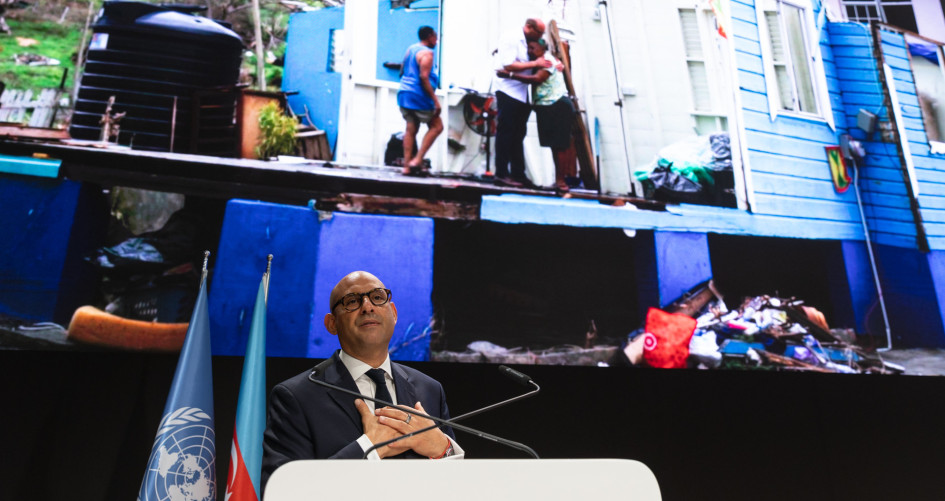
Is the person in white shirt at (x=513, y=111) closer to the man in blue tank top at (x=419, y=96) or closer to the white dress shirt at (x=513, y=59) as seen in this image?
the white dress shirt at (x=513, y=59)

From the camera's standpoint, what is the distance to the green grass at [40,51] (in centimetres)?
249

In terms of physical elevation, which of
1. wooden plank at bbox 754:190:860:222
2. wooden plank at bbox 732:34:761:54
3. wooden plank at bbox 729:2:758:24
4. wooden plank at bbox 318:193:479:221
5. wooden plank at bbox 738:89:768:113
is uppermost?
wooden plank at bbox 729:2:758:24

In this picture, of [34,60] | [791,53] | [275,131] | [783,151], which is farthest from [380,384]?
[791,53]

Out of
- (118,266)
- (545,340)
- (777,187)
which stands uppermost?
(777,187)

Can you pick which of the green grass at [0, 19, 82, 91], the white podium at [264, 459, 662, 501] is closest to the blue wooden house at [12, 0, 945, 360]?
the green grass at [0, 19, 82, 91]

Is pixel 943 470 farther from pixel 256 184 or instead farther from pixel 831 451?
pixel 256 184

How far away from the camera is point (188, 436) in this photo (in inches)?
84.0

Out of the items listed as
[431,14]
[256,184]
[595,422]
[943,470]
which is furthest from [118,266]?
[943,470]

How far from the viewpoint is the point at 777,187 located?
3.18 meters

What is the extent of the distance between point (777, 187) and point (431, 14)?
5.51 ft

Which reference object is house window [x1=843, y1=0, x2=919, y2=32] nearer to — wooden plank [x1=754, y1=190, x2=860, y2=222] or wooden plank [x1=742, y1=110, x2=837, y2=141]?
wooden plank [x1=742, y1=110, x2=837, y2=141]

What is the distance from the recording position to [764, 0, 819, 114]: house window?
10.9 ft

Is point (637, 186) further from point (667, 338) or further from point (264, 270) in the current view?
point (264, 270)

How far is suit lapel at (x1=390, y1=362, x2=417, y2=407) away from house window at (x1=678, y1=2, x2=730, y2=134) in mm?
1993
